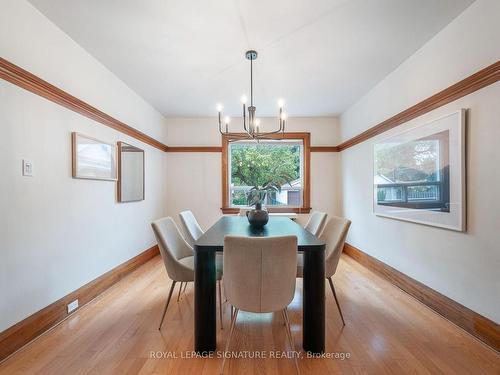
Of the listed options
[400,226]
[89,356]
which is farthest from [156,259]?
[400,226]

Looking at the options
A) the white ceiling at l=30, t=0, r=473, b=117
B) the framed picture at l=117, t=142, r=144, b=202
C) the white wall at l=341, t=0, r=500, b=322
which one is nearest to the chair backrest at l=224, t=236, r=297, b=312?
the white wall at l=341, t=0, r=500, b=322

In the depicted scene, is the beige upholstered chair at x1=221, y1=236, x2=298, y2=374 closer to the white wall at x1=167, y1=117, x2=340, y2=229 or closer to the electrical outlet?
the electrical outlet

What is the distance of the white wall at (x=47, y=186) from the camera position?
5.81 ft

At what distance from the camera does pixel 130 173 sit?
349 centimetres

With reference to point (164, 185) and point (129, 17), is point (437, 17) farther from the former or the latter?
point (164, 185)

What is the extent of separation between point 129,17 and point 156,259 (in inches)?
131

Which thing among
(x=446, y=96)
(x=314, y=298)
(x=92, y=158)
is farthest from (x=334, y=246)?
(x=92, y=158)

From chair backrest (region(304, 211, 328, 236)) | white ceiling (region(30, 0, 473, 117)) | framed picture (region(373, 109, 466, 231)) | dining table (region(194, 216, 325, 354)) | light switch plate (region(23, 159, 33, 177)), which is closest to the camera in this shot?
dining table (region(194, 216, 325, 354))

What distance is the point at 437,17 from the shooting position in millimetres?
2111

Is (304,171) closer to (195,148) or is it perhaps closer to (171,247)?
(195,148)

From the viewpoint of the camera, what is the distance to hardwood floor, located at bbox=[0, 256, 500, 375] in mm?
1636

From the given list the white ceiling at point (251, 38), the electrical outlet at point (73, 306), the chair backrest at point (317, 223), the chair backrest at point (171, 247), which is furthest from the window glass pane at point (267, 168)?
the electrical outlet at point (73, 306)

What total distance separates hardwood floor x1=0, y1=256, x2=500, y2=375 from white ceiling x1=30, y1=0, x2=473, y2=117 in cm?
252

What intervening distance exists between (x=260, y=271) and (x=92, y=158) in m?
2.19
